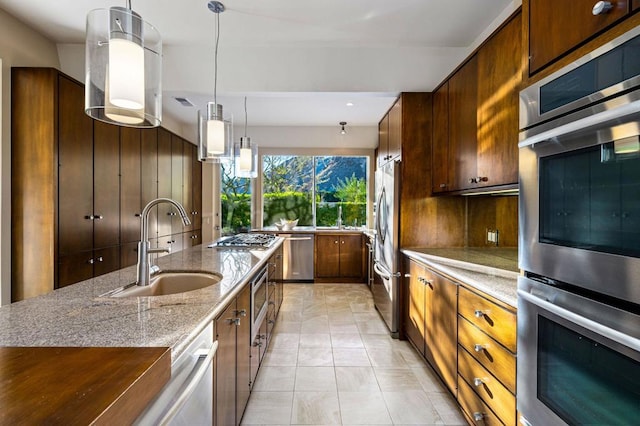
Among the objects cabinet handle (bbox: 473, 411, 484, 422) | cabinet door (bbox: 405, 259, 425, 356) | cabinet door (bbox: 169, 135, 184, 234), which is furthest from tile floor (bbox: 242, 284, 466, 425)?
cabinet door (bbox: 169, 135, 184, 234)

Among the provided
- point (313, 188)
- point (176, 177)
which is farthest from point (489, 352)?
point (313, 188)

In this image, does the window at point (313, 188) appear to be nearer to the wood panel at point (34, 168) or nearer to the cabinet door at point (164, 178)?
the cabinet door at point (164, 178)

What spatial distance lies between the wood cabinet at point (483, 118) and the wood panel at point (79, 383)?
1.96 metres

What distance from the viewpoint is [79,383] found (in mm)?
627

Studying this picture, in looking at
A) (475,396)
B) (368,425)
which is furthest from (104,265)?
(475,396)

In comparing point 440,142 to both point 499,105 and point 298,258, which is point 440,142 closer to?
point 499,105

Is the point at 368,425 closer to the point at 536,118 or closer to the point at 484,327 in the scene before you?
the point at 484,327

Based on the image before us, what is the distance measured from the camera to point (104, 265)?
307 cm

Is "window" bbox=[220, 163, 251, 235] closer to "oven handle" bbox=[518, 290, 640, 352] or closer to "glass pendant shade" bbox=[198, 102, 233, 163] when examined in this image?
"glass pendant shade" bbox=[198, 102, 233, 163]

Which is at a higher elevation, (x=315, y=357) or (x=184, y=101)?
(x=184, y=101)

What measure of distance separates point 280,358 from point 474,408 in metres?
1.53

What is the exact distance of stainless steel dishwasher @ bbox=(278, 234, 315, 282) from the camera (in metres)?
5.37

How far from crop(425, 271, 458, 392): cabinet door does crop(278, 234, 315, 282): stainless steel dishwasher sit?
3.08 m

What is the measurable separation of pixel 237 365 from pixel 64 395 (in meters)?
1.20
